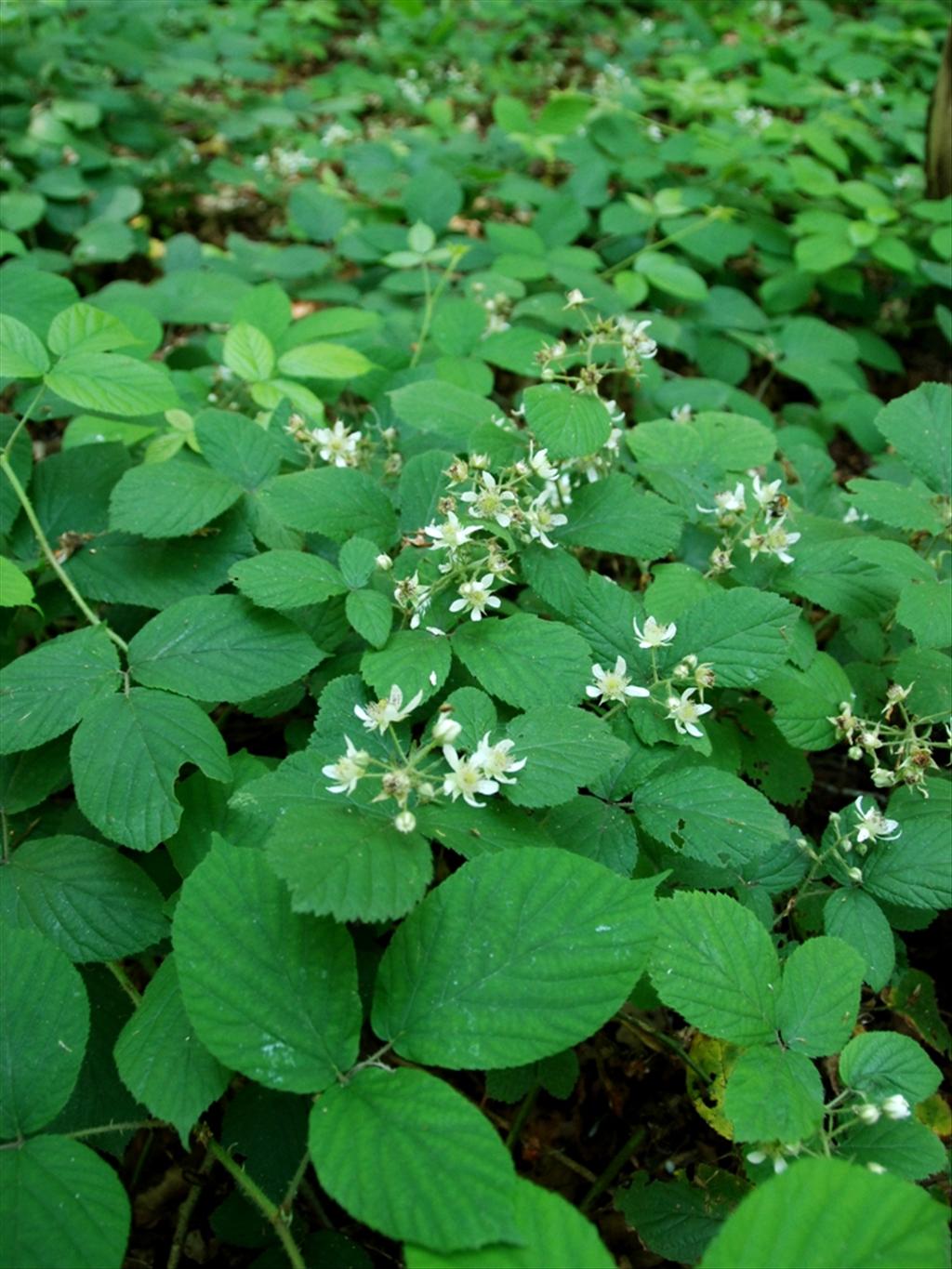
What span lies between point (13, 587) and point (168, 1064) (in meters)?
0.96

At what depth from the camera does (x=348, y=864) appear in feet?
4.02

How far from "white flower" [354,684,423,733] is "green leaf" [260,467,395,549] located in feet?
1.63

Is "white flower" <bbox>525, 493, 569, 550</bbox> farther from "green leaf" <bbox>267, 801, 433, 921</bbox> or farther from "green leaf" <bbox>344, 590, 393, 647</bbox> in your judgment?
"green leaf" <bbox>267, 801, 433, 921</bbox>

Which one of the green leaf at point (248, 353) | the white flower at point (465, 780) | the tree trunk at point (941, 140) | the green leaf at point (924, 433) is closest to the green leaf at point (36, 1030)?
the white flower at point (465, 780)

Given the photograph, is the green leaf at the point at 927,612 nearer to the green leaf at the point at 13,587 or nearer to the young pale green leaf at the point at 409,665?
the young pale green leaf at the point at 409,665

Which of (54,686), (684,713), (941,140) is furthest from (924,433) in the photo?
(941,140)

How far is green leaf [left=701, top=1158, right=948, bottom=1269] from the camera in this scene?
39.5 inches

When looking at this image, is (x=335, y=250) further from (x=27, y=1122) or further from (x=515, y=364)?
(x=27, y=1122)

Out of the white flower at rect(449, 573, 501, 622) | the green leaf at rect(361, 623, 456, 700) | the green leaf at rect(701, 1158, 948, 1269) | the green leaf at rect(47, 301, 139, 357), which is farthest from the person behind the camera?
the green leaf at rect(47, 301, 139, 357)

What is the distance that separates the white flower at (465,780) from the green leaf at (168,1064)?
0.50 m

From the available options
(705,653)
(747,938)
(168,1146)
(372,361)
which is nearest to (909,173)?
(372,361)

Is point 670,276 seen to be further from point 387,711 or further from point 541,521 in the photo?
point 387,711

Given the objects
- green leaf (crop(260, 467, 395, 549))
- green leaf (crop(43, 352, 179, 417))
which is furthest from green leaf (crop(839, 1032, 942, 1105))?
green leaf (crop(43, 352, 179, 417))

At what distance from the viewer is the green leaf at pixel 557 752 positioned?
1.40m
